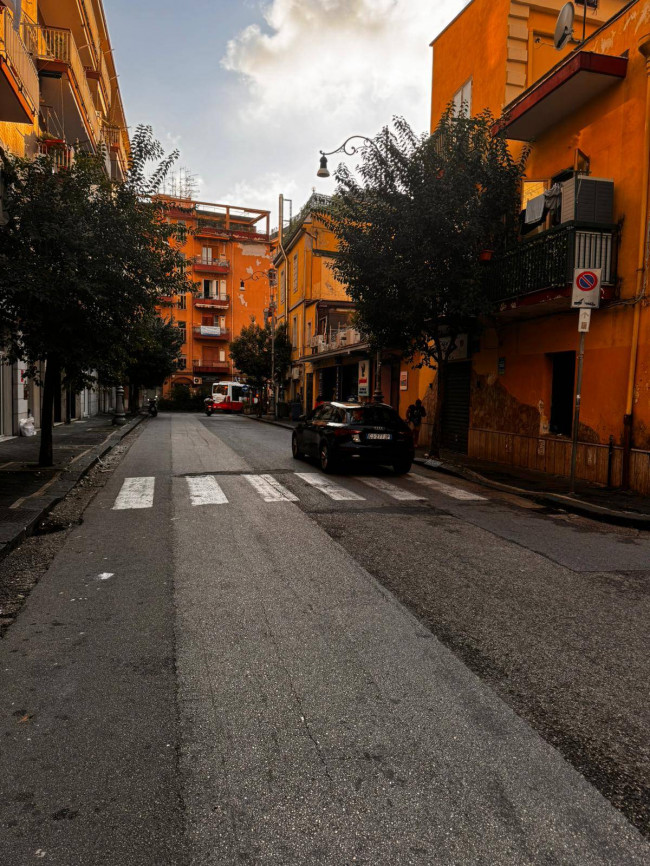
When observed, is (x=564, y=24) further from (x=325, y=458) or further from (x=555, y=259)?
(x=325, y=458)

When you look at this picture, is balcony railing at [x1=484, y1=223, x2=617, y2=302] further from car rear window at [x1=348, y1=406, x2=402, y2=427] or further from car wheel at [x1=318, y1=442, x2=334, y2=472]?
car wheel at [x1=318, y1=442, x2=334, y2=472]

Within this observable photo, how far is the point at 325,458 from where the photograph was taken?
12.1m

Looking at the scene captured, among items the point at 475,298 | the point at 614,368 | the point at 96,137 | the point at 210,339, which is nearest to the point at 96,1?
the point at 96,137

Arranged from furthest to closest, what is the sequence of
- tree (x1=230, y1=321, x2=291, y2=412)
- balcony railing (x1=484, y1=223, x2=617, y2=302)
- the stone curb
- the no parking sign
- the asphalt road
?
1. tree (x1=230, y1=321, x2=291, y2=412)
2. balcony railing (x1=484, y1=223, x2=617, y2=302)
3. the no parking sign
4. the stone curb
5. the asphalt road

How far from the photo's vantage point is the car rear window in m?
11.8

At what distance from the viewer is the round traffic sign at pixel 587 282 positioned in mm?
9375

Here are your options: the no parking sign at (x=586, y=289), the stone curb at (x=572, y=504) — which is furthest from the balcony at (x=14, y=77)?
the stone curb at (x=572, y=504)

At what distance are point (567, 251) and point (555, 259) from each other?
413 mm

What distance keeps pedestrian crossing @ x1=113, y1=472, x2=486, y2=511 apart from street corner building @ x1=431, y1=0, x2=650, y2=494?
329cm

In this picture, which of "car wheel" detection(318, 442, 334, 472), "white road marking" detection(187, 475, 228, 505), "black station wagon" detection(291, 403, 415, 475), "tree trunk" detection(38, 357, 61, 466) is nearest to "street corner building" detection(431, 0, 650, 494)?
"black station wagon" detection(291, 403, 415, 475)

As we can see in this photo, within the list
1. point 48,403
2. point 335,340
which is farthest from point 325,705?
point 335,340

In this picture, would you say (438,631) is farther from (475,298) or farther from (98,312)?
(475,298)

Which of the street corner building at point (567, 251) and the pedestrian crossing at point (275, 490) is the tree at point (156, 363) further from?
the pedestrian crossing at point (275, 490)

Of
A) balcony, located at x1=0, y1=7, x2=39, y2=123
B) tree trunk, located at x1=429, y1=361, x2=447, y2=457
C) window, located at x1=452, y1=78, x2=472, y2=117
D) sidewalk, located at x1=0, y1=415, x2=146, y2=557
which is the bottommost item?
sidewalk, located at x1=0, y1=415, x2=146, y2=557
